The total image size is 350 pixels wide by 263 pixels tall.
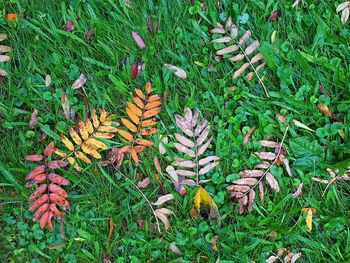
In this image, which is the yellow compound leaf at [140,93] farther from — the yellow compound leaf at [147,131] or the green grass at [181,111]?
the yellow compound leaf at [147,131]

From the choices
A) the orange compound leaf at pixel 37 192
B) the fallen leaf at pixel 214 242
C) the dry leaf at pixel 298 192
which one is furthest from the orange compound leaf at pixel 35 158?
the dry leaf at pixel 298 192

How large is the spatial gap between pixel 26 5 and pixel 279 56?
4.49 ft

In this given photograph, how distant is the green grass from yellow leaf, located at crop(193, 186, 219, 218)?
0.03 metres

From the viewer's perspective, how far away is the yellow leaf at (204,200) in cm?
260

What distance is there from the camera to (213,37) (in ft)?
8.73

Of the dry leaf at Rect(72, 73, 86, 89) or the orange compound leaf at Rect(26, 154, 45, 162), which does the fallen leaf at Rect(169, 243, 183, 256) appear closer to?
the orange compound leaf at Rect(26, 154, 45, 162)

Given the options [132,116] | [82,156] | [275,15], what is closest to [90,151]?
[82,156]

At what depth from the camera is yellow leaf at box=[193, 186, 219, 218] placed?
2.60 metres

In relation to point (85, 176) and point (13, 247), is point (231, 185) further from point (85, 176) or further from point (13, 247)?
point (13, 247)

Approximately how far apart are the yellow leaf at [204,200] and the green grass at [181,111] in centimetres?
3

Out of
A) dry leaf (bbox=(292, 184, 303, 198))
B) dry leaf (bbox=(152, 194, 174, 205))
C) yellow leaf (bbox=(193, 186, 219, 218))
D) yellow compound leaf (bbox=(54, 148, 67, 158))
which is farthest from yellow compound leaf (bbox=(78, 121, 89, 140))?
dry leaf (bbox=(292, 184, 303, 198))

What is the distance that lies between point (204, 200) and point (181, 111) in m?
0.48

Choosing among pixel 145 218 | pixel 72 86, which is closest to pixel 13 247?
pixel 145 218

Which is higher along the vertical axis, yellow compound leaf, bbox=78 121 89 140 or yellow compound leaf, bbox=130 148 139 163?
yellow compound leaf, bbox=78 121 89 140
